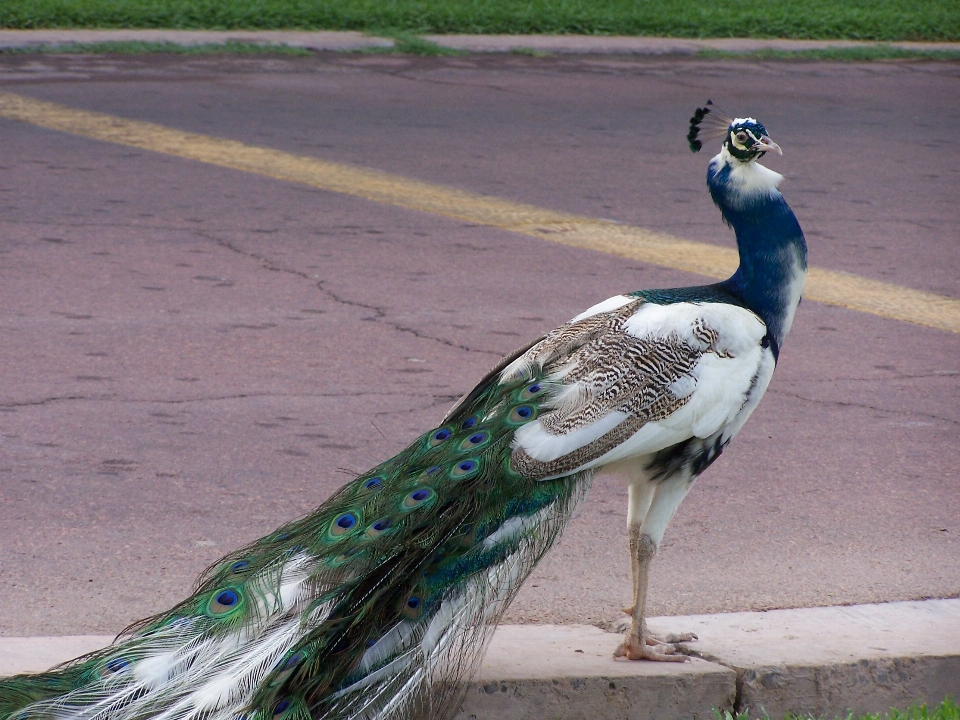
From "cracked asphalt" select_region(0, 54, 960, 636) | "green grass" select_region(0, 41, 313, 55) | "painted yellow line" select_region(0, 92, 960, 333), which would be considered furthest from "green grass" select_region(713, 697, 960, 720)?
"green grass" select_region(0, 41, 313, 55)

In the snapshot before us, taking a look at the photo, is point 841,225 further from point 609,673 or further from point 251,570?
point 251,570

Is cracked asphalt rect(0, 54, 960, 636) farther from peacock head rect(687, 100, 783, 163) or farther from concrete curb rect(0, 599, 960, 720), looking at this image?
peacock head rect(687, 100, 783, 163)

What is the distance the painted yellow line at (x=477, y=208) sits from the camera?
6.75 metres

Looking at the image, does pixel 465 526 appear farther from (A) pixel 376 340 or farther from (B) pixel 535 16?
(B) pixel 535 16

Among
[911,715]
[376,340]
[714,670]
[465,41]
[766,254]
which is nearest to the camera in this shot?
[911,715]

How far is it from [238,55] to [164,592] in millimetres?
10027

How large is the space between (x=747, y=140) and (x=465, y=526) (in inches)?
52.3

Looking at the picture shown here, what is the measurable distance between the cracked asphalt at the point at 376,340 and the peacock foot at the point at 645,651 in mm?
286

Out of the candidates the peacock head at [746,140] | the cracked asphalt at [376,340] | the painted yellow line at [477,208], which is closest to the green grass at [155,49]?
the cracked asphalt at [376,340]

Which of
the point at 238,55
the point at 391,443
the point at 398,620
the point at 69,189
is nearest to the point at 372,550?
the point at 398,620

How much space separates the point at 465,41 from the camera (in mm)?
14250

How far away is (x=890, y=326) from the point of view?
632 centimetres

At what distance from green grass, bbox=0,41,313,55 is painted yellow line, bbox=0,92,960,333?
2241 millimetres

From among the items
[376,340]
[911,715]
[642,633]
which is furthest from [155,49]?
[911,715]
